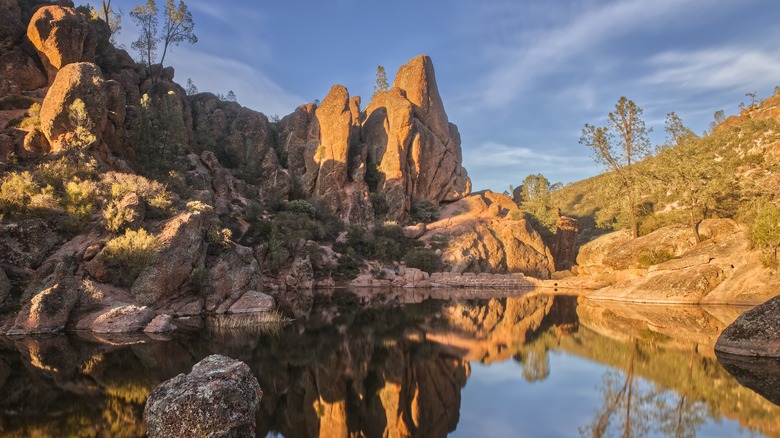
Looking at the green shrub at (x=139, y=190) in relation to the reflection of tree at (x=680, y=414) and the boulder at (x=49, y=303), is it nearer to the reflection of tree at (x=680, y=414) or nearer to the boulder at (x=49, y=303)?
the boulder at (x=49, y=303)

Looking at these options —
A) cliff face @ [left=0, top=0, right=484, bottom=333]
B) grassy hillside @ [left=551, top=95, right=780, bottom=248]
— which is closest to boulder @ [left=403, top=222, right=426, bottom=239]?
cliff face @ [left=0, top=0, right=484, bottom=333]

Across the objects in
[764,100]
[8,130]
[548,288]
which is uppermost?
[764,100]

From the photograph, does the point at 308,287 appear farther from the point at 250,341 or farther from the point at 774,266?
the point at 774,266

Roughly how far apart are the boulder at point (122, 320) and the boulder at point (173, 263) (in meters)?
2.32

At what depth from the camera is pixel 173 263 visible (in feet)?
76.0

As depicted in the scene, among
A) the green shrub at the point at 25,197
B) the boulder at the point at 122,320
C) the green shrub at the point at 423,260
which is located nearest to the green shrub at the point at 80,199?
the green shrub at the point at 25,197

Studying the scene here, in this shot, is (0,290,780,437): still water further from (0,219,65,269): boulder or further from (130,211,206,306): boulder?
(0,219,65,269): boulder

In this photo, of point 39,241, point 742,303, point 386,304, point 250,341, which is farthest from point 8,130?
point 742,303

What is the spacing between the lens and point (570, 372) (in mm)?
12703

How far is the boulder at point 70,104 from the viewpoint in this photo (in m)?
27.6

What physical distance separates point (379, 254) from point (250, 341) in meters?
36.0

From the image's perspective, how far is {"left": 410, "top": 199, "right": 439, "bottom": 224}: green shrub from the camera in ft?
209

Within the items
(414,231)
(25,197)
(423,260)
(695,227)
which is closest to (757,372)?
(695,227)

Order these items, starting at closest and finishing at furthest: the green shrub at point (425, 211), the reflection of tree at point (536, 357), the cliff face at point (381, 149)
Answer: the reflection of tree at point (536, 357) < the cliff face at point (381, 149) < the green shrub at point (425, 211)
